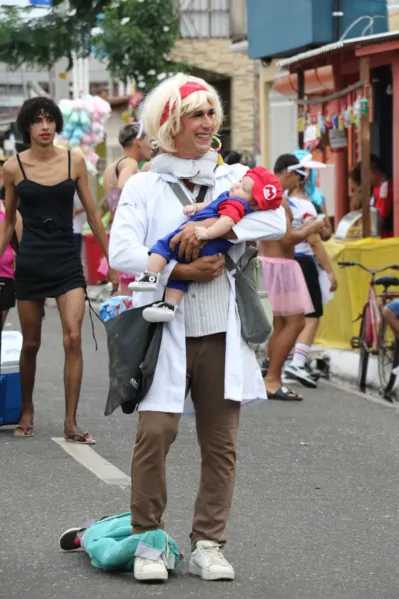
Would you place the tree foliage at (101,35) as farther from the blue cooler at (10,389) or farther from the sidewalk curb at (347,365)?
the blue cooler at (10,389)

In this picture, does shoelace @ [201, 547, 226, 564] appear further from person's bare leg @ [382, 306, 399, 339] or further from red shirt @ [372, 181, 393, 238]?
red shirt @ [372, 181, 393, 238]

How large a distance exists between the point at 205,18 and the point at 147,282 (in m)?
31.5

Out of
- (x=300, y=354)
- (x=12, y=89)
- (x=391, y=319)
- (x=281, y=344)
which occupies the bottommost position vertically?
(x=300, y=354)

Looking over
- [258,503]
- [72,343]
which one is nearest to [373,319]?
[72,343]

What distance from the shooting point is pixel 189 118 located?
564cm

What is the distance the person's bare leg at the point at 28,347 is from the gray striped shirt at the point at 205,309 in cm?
337

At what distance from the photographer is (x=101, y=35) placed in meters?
29.1

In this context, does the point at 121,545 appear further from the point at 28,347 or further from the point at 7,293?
the point at 7,293

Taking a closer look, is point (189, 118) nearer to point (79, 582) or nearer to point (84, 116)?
point (79, 582)

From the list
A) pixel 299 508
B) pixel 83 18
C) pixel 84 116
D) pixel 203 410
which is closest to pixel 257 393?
pixel 203 410

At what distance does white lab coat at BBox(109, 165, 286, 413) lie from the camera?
5641mm

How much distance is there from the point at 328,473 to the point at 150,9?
72.0ft

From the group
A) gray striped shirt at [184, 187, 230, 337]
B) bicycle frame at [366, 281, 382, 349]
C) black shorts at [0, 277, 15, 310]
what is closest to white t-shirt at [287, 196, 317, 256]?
bicycle frame at [366, 281, 382, 349]

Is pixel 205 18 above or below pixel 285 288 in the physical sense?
above
